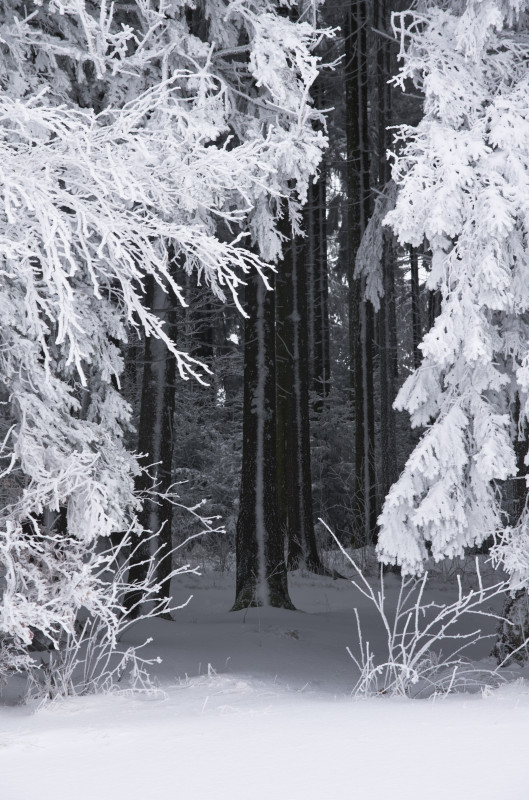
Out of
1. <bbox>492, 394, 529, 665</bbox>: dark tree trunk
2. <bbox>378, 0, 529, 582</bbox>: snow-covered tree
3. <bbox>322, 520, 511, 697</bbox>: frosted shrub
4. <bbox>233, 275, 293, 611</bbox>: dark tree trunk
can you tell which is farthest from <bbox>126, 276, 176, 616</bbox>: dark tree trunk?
<bbox>492, 394, 529, 665</bbox>: dark tree trunk

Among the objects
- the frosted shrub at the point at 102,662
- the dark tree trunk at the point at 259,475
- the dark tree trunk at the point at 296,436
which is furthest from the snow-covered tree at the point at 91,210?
the dark tree trunk at the point at 296,436

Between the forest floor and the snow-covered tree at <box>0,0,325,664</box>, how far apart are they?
0.77 meters

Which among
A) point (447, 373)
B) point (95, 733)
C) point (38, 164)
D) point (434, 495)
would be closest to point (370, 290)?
point (447, 373)

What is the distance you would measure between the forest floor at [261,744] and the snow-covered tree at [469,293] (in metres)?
1.38

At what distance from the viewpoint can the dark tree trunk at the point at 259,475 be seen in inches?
402

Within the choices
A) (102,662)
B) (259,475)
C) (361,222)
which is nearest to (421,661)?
(102,662)

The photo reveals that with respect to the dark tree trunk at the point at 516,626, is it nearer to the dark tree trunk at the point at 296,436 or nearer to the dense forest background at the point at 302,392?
the dense forest background at the point at 302,392

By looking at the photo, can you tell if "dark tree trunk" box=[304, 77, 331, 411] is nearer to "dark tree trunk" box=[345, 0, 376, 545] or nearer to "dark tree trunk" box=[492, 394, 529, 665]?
"dark tree trunk" box=[345, 0, 376, 545]

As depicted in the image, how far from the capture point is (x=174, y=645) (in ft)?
28.0

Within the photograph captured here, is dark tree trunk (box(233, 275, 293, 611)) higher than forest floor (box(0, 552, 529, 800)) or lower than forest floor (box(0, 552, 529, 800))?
higher

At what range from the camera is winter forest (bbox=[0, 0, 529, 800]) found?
435 cm

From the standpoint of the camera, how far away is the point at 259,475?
10188mm

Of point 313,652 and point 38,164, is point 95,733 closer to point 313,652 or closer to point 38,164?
point 38,164

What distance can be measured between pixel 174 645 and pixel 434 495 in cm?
312
